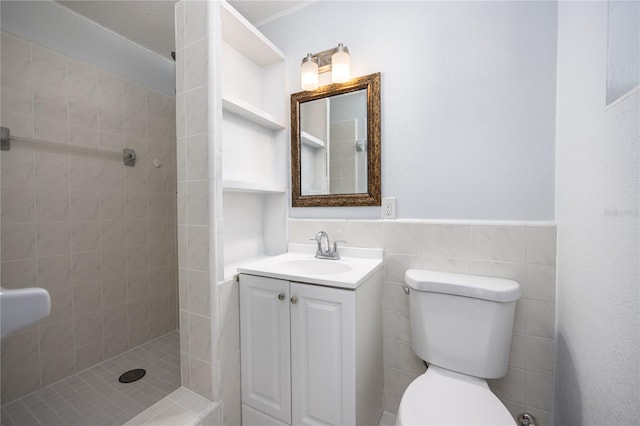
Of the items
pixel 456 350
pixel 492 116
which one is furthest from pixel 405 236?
pixel 492 116

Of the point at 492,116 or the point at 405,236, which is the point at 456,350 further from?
the point at 492,116

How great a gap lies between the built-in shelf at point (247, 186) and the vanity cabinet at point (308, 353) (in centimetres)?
44

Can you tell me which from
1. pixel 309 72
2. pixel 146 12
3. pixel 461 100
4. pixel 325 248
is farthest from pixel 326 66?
pixel 146 12

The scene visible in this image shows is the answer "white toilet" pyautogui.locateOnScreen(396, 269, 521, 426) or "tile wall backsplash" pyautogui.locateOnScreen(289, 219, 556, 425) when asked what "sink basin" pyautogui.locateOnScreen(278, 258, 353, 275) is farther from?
"white toilet" pyautogui.locateOnScreen(396, 269, 521, 426)

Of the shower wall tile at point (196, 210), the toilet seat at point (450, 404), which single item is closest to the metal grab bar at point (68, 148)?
the shower wall tile at point (196, 210)

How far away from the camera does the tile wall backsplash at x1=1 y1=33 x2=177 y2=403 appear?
148 centimetres

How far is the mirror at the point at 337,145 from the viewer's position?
1448mm

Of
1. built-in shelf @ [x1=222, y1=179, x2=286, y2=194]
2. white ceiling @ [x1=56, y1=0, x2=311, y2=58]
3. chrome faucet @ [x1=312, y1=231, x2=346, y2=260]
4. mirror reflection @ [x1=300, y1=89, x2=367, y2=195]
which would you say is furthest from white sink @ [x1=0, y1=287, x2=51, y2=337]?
white ceiling @ [x1=56, y1=0, x2=311, y2=58]

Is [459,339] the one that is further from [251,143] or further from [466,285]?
[251,143]

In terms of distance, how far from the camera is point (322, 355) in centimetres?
109

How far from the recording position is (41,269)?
157 centimetres

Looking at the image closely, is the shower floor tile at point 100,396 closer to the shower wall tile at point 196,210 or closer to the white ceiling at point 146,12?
the shower wall tile at point 196,210

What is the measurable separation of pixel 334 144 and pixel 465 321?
1.10m

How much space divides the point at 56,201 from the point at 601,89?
2.62 m
